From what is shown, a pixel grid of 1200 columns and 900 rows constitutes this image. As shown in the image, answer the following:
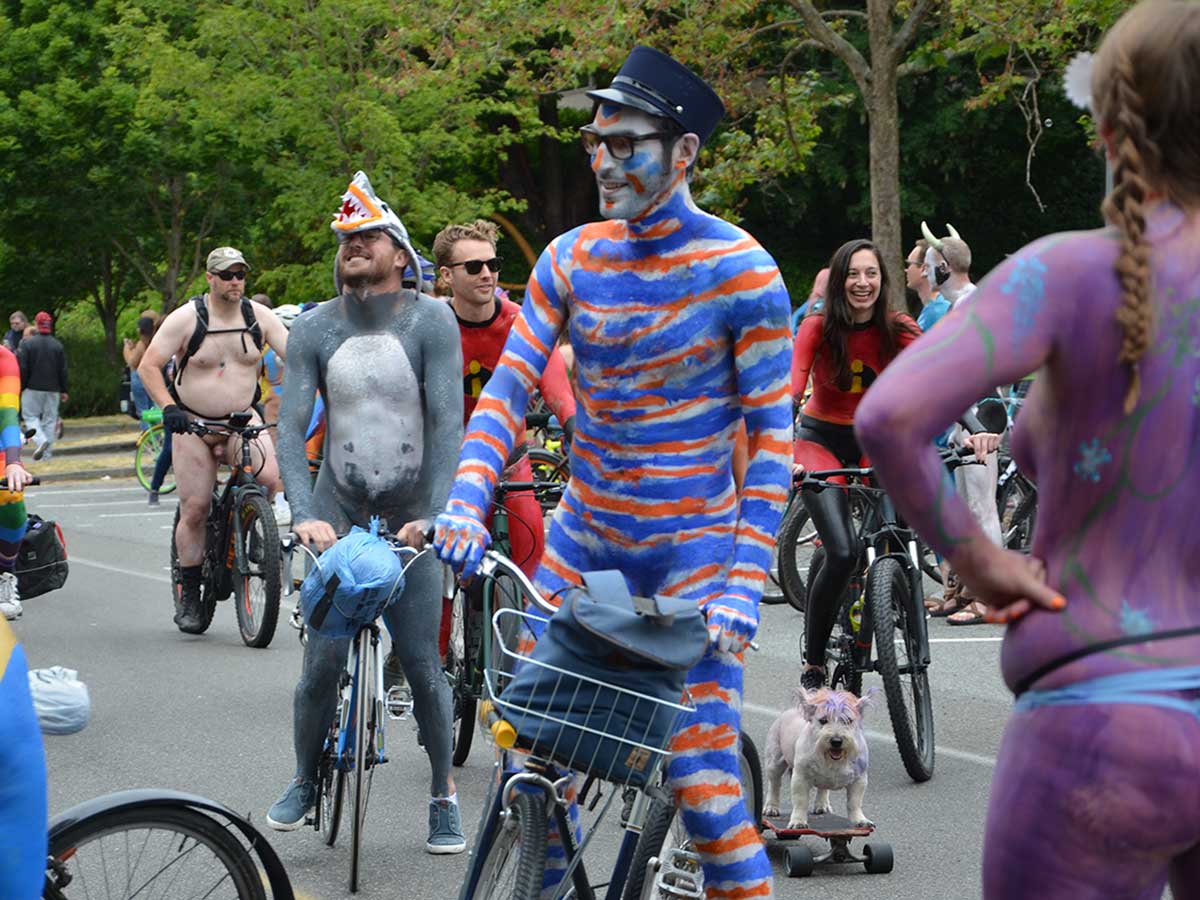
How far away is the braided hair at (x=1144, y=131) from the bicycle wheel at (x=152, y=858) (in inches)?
93.8

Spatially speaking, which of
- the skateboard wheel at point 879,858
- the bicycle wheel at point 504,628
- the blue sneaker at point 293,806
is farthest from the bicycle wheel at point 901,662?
the blue sneaker at point 293,806

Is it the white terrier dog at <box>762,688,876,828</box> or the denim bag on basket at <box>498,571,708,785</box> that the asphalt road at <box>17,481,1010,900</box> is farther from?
the denim bag on basket at <box>498,571,708,785</box>

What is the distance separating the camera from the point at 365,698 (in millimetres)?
5809

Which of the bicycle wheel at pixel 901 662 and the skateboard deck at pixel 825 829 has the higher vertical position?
the bicycle wheel at pixel 901 662

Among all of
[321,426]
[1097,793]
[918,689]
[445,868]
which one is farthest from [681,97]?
[321,426]

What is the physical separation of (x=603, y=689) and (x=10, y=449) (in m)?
6.07

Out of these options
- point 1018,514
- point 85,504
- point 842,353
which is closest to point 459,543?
point 842,353

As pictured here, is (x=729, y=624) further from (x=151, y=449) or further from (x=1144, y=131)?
Result: (x=151, y=449)

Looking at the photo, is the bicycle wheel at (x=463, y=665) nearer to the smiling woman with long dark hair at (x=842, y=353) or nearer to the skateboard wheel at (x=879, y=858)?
the smiling woman with long dark hair at (x=842, y=353)

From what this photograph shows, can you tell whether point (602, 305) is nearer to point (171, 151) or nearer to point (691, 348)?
point (691, 348)

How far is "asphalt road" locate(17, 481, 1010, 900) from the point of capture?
595 cm

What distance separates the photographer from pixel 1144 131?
228cm

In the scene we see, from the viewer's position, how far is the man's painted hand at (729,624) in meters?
3.56

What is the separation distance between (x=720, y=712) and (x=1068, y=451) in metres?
1.72
